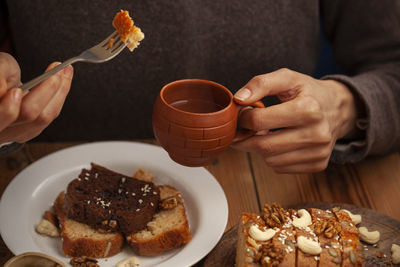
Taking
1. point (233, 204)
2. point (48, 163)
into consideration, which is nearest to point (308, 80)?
point (233, 204)

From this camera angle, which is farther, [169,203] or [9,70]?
[169,203]

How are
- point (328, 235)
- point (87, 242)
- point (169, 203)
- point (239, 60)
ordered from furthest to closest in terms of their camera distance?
1. point (239, 60)
2. point (169, 203)
3. point (87, 242)
4. point (328, 235)

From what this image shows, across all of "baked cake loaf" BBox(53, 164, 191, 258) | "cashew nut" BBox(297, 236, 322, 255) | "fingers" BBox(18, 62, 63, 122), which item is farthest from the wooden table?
"fingers" BBox(18, 62, 63, 122)

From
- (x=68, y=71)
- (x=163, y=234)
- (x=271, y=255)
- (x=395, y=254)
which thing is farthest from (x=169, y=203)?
(x=395, y=254)

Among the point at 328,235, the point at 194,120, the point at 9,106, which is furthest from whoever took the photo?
the point at 328,235

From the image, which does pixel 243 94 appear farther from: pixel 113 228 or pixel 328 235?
pixel 113 228
